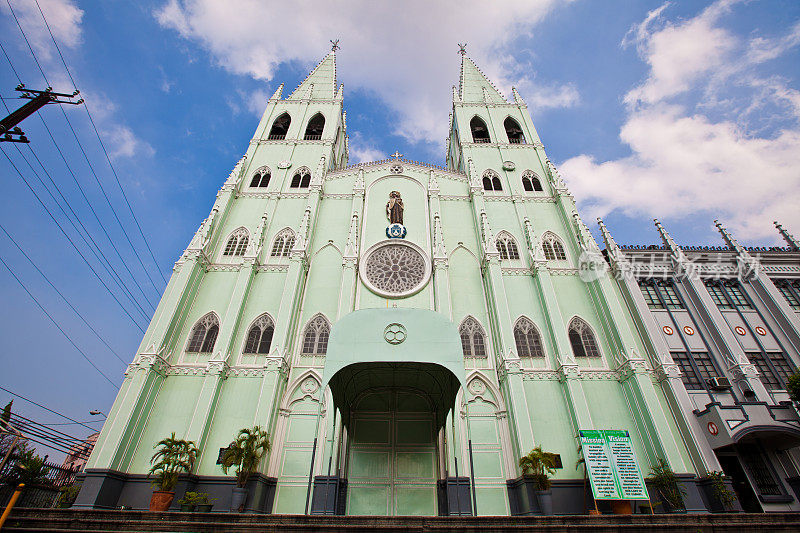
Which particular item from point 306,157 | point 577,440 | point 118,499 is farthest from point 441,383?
point 306,157

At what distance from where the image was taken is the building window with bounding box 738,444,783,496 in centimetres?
1523

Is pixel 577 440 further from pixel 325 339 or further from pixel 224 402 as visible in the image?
pixel 224 402

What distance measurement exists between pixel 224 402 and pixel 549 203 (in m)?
21.5

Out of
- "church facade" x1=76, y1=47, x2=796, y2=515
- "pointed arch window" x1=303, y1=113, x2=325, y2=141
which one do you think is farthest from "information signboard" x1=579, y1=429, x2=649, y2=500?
"pointed arch window" x1=303, y1=113, x2=325, y2=141

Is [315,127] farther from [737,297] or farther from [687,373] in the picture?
[737,297]

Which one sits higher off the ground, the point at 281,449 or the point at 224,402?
the point at 224,402

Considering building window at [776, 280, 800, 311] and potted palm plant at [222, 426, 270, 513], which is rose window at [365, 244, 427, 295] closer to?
→ potted palm plant at [222, 426, 270, 513]

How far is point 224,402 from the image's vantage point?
52.7 feet

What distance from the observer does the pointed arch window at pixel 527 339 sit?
18.1 m

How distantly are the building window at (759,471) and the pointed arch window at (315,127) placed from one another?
3000cm

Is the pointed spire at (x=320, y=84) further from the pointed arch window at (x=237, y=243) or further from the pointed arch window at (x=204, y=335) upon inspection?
the pointed arch window at (x=204, y=335)

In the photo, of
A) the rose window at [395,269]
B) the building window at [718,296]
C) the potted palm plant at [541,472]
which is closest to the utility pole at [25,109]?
the rose window at [395,269]

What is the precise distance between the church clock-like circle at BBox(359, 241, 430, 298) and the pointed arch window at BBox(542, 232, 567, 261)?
7.33 meters

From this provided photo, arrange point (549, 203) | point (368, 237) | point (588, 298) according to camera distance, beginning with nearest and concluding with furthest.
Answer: point (588, 298) → point (368, 237) → point (549, 203)
